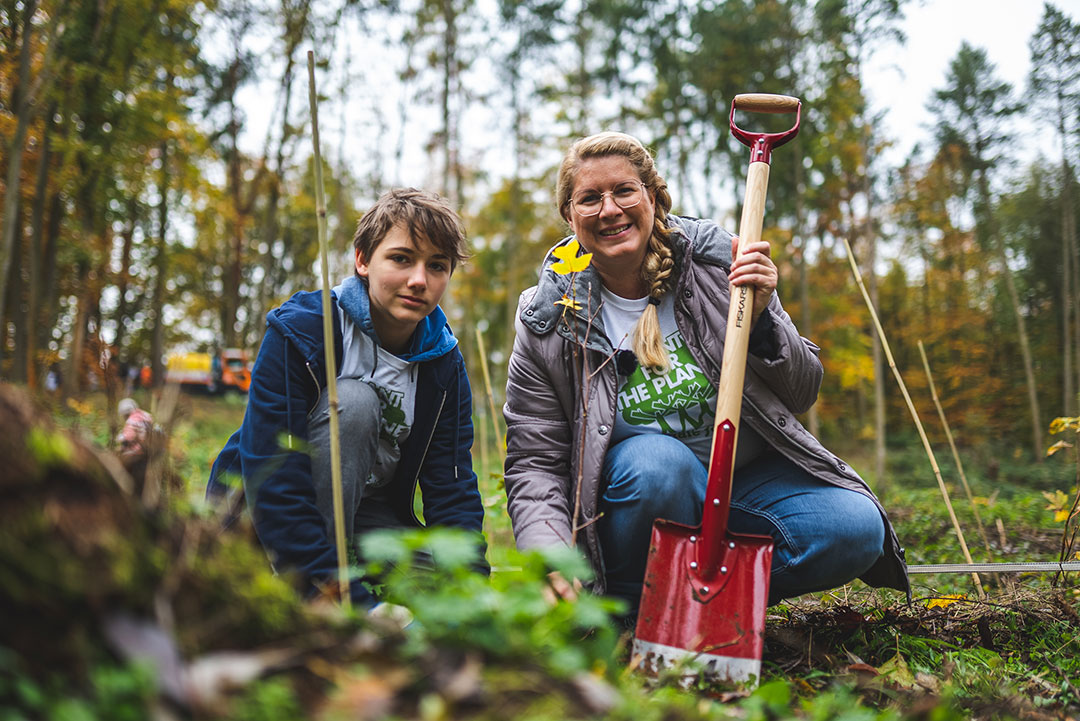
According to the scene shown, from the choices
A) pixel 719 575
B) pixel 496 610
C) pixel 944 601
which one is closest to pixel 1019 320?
pixel 944 601

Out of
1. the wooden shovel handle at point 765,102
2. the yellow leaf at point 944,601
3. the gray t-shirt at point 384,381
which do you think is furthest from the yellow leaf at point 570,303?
the yellow leaf at point 944,601

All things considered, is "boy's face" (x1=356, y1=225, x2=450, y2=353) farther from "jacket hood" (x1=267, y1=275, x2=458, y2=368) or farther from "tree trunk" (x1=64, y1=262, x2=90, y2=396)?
"tree trunk" (x1=64, y1=262, x2=90, y2=396)

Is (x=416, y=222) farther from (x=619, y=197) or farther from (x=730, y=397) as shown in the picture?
(x=730, y=397)

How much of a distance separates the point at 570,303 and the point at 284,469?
83 cm

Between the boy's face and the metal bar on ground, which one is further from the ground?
the boy's face

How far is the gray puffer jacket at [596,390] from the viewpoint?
1.87 metres

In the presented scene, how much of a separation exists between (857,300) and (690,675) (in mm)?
14699

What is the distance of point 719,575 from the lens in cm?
162

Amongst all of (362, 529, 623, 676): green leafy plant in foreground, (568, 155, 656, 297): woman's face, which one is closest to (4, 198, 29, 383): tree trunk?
(568, 155, 656, 297): woman's face

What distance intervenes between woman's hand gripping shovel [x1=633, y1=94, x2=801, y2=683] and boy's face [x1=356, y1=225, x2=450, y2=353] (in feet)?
2.74

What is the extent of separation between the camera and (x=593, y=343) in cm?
198

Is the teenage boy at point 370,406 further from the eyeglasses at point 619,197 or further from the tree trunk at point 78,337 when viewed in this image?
the tree trunk at point 78,337

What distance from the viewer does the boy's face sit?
6.19ft

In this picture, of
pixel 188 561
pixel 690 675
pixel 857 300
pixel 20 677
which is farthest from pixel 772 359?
pixel 857 300
